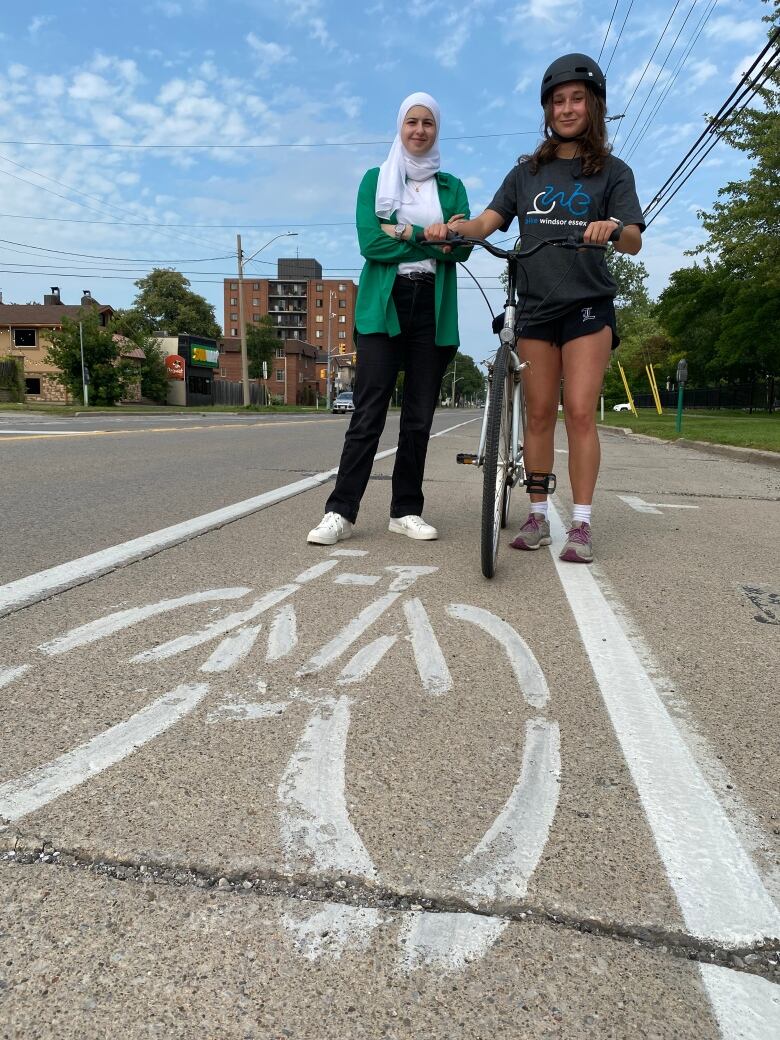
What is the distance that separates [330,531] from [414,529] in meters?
0.52

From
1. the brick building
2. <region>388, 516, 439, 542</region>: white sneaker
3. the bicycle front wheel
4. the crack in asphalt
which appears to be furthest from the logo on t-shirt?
the brick building

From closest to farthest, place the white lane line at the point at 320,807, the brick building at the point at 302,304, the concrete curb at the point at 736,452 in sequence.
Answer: the white lane line at the point at 320,807 < the concrete curb at the point at 736,452 < the brick building at the point at 302,304

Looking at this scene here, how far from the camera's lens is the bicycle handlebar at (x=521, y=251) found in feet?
11.6

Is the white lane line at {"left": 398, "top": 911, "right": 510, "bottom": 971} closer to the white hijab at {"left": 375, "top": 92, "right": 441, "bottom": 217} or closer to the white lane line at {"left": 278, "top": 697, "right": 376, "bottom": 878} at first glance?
the white lane line at {"left": 278, "top": 697, "right": 376, "bottom": 878}

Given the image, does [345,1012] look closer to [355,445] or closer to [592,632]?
[592,632]

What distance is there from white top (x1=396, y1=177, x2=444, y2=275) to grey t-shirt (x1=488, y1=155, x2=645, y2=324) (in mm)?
291

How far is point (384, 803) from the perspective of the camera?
5.32 ft

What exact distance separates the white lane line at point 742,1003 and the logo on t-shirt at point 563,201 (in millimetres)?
3615

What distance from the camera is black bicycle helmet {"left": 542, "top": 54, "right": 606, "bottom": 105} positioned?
152 inches

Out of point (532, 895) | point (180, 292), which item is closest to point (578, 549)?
point (532, 895)

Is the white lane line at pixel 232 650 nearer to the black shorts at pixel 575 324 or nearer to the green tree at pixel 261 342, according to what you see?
the black shorts at pixel 575 324

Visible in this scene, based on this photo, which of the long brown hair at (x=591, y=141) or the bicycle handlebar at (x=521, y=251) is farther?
the long brown hair at (x=591, y=141)

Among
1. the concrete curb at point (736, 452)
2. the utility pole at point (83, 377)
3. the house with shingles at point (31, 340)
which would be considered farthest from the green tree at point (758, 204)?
the house with shingles at point (31, 340)

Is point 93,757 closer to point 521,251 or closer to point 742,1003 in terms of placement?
point 742,1003
